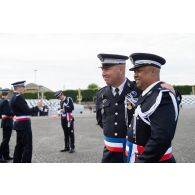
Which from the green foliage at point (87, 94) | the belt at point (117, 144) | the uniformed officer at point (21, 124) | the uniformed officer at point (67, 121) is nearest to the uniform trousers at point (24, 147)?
the uniformed officer at point (21, 124)

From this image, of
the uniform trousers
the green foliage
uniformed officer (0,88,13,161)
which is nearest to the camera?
the uniform trousers

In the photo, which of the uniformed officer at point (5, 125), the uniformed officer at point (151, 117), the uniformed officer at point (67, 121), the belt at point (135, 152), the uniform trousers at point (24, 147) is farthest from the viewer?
the uniformed officer at point (67, 121)

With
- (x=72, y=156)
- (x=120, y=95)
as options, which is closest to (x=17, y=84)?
(x=72, y=156)

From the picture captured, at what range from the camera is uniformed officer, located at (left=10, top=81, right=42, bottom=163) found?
5.47 m

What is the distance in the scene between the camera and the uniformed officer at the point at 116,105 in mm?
3268

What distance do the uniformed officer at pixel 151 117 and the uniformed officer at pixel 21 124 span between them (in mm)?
3280

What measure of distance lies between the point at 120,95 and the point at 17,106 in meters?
2.79

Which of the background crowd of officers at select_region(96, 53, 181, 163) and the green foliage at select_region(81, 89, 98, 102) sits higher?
the background crowd of officers at select_region(96, 53, 181, 163)

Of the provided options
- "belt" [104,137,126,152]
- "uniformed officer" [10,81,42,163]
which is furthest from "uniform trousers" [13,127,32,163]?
"belt" [104,137,126,152]

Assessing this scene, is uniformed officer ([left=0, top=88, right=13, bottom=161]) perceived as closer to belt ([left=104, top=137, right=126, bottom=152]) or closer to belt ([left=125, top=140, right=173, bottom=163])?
belt ([left=104, top=137, right=126, bottom=152])

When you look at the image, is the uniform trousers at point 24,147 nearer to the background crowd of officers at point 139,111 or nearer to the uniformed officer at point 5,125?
the uniformed officer at point 5,125

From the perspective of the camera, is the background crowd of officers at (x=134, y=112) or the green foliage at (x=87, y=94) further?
the green foliage at (x=87, y=94)

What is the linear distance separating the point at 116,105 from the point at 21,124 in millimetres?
2779

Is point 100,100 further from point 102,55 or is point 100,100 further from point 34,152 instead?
point 34,152
